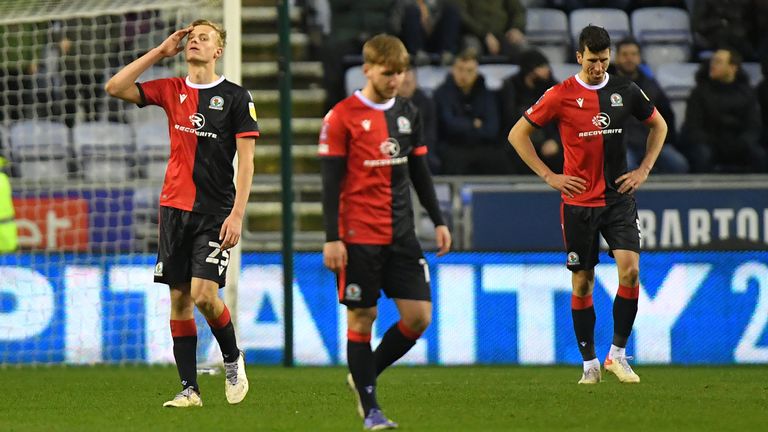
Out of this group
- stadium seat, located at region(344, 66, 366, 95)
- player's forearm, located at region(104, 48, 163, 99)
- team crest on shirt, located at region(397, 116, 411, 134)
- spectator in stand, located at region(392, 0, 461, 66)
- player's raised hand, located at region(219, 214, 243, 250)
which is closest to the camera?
team crest on shirt, located at region(397, 116, 411, 134)

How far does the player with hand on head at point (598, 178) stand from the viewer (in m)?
8.02

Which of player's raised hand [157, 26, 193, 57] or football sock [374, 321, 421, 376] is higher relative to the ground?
player's raised hand [157, 26, 193, 57]

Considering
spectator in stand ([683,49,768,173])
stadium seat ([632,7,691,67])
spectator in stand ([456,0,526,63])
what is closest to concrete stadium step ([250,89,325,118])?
spectator in stand ([456,0,526,63])

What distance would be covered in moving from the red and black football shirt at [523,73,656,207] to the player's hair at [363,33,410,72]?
2612mm

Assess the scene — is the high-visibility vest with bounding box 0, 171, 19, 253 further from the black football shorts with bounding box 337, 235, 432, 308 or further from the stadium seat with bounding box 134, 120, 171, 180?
the black football shorts with bounding box 337, 235, 432, 308

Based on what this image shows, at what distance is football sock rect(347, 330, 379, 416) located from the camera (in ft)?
18.8

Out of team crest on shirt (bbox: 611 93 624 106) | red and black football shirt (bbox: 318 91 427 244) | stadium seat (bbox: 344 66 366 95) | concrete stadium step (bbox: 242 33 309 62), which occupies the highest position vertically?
concrete stadium step (bbox: 242 33 309 62)

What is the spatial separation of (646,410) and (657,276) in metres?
→ 4.13

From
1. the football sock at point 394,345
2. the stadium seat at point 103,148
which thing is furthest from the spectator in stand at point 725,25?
the football sock at point 394,345

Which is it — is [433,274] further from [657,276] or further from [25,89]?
[25,89]

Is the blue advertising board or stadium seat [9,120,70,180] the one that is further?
stadium seat [9,120,70,180]

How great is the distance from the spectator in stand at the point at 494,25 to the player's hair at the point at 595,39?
20.5 ft

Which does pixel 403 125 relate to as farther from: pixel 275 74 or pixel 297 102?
pixel 275 74

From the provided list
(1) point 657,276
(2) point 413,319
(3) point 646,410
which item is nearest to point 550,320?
(1) point 657,276
